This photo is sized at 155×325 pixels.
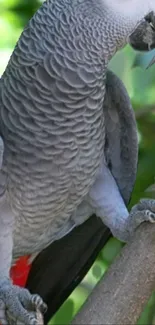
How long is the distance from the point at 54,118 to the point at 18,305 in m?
0.33

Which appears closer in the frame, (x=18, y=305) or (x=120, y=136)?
(x=18, y=305)

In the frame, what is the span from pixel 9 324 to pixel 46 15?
543mm

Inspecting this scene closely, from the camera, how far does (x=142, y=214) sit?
130cm

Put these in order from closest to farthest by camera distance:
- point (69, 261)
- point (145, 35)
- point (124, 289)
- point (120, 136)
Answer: point (124, 289) → point (145, 35) → point (120, 136) → point (69, 261)

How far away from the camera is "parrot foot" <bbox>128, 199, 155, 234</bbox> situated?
1277 mm

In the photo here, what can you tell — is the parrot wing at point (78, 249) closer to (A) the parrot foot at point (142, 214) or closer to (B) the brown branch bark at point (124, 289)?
(A) the parrot foot at point (142, 214)

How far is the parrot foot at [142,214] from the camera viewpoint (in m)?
1.28

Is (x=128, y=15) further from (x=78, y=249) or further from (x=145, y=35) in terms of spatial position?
(x=78, y=249)

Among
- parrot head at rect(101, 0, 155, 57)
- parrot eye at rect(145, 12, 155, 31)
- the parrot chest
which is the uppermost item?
parrot head at rect(101, 0, 155, 57)

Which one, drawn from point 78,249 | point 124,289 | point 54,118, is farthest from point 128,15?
point 78,249

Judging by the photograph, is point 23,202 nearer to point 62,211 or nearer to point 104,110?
point 62,211

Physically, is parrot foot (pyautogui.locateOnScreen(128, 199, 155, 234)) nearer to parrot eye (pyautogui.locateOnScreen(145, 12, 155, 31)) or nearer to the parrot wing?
the parrot wing

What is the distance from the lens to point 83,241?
5.18 ft

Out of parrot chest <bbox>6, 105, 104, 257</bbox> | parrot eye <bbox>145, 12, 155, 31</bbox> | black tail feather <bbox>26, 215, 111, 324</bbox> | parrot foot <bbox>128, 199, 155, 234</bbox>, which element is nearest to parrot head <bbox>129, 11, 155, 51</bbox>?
parrot eye <bbox>145, 12, 155, 31</bbox>
